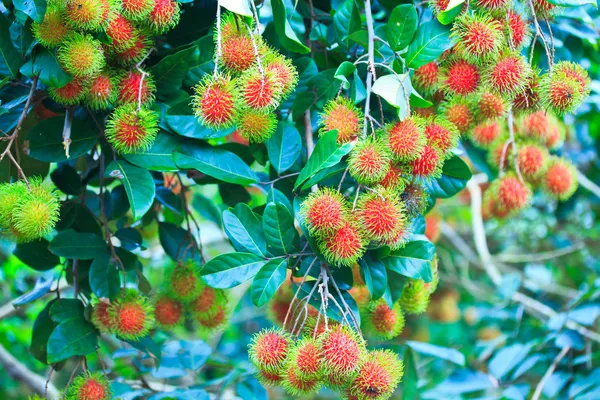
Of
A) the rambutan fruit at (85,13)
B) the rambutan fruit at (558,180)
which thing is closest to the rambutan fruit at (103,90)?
the rambutan fruit at (85,13)

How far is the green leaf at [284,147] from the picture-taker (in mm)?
1246

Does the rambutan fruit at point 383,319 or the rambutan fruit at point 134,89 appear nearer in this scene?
the rambutan fruit at point 134,89

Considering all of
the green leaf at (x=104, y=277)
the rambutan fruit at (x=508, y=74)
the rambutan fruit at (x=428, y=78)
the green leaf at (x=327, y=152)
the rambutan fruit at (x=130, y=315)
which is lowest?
the rambutan fruit at (x=130, y=315)

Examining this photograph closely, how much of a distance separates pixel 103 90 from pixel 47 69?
10cm

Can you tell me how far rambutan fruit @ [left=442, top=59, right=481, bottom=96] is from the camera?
1.13 metres

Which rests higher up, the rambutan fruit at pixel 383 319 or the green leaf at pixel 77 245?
the green leaf at pixel 77 245

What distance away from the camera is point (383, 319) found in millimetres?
1283

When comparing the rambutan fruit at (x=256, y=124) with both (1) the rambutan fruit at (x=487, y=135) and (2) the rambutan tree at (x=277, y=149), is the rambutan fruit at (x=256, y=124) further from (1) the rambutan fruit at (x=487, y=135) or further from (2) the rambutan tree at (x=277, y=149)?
(1) the rambutan fruit at (x=487, y=135)

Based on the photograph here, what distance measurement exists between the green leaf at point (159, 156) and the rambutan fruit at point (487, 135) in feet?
2.59

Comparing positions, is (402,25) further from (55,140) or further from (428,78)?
(55,140)

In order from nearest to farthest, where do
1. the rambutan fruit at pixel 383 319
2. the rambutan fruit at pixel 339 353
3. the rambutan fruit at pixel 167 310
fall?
1. the rambutan fruit at pixel 339 353
2. the rambutan fruit at pixel 383 319
3. the rambutan fruit at pixel 167 310

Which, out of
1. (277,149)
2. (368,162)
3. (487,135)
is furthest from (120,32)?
(487,135)

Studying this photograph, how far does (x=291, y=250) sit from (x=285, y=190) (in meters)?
0.19

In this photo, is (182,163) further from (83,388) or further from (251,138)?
(83,388)
